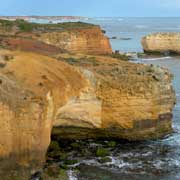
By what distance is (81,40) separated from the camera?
57.1 m

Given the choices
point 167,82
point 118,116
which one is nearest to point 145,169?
point 118,116

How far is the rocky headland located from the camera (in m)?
18.4

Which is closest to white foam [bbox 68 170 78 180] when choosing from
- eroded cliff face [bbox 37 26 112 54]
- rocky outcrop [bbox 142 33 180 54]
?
eroded cliff face [bbox 37 26 112 54]

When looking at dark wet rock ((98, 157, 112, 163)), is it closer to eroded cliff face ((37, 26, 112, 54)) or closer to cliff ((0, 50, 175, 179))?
cliff ((0, 50, 175, 179))

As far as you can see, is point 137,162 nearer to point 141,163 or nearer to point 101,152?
point 141,163

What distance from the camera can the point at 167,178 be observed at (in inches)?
821

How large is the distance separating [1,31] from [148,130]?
27370mm

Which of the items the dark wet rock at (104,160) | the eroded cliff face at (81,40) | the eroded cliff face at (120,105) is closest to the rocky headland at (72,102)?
the eroded cliff face at (120,105)

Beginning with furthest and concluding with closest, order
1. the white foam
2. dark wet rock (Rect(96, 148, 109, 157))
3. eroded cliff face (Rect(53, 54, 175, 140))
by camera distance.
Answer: eroded cliff face (Rect(53, 54, 175, 140)), dark wet rock (Rect(96, 148, 109, 157)), the white foam

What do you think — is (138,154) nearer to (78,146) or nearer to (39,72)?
(78,146)

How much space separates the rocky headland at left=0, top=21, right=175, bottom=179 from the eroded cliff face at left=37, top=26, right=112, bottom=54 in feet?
86.1

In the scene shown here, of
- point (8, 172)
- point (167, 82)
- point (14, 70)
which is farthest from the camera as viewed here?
point (167, 82)

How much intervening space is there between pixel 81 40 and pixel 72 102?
114 ft

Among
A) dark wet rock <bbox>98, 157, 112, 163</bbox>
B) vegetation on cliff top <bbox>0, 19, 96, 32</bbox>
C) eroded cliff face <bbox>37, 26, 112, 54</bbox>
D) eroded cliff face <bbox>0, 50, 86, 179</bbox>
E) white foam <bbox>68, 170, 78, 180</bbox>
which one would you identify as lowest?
white foam <bbox>68, 170, 78, 180</bbox>
